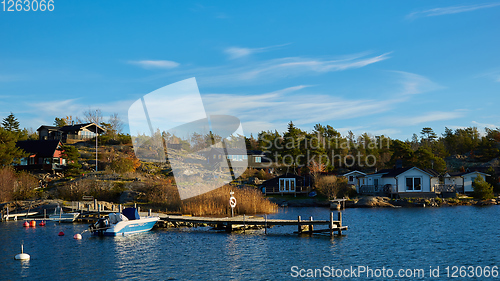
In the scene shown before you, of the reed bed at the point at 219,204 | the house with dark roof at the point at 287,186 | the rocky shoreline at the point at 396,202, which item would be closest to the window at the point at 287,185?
the house with dark roof at the point at 287,186

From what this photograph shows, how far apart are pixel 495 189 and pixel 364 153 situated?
33030 mm

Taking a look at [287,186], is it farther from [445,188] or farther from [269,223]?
[269,223]

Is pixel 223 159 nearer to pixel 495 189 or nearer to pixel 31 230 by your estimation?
pixel 495 189

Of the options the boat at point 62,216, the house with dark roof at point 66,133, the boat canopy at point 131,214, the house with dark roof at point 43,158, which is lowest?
the boat at point 62,216

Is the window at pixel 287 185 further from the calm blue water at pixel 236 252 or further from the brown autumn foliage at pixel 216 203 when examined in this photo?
the calm blue water at pixel 236 252

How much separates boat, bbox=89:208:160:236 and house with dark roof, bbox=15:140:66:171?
145ft

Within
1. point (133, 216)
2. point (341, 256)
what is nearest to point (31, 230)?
point (133, 216)

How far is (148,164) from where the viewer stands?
80.7m

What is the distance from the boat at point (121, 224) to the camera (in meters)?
32.1

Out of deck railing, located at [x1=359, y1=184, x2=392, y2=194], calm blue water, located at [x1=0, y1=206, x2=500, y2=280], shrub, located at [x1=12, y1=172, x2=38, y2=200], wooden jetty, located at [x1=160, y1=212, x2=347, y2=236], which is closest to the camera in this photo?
calm blue water, located at [x1=0, y1=206, x2=500, y2=280]

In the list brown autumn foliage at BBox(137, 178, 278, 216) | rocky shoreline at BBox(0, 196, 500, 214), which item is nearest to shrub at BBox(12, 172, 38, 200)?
brown autumn foliage at BBox(137, 178, 278, 216)

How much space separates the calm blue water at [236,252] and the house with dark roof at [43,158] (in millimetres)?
38640

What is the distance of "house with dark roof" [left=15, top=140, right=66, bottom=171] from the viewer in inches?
2813

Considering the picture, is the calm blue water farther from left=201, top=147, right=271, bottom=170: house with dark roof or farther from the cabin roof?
left=201, top=147, right=271, bottom=170: house with dark roof
